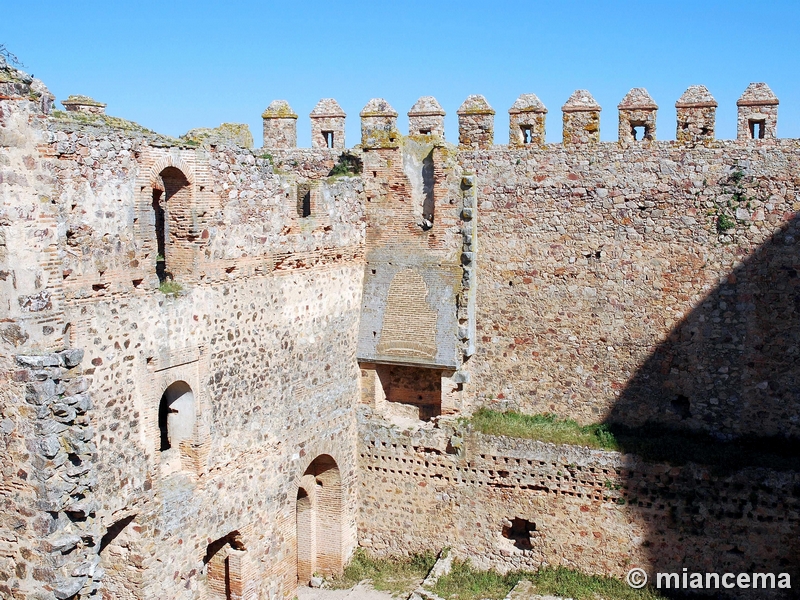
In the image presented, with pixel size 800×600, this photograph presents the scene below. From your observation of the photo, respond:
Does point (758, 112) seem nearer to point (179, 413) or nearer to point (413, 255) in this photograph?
point (413, 255)

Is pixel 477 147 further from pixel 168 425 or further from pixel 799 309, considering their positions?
pixel 168 425

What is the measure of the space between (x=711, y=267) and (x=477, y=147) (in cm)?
391

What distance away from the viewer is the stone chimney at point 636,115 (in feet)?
42.3

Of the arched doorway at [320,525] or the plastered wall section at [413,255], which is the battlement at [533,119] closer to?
the plastered wall section at [413,255]

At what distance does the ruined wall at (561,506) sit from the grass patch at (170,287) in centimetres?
454

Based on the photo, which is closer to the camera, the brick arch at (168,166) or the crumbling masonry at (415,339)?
the crumbling masonry at (415,339)

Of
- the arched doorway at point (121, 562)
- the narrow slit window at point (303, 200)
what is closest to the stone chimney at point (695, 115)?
the narrow slit window at point (303, 200)

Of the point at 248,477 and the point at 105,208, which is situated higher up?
the point at 105,208

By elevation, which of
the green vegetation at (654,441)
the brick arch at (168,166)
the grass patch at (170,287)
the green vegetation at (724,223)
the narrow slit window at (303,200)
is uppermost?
the brick arch at (168,166)

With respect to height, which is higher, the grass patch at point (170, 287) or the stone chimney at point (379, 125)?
the stone chimney at point (379, 125)

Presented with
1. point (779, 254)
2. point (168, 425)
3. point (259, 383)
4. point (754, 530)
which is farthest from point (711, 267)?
point (168, 425)

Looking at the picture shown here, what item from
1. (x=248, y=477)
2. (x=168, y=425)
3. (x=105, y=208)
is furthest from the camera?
(x=248, y=477)

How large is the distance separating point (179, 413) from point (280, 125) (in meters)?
6.52

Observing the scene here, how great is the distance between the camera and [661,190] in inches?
508
